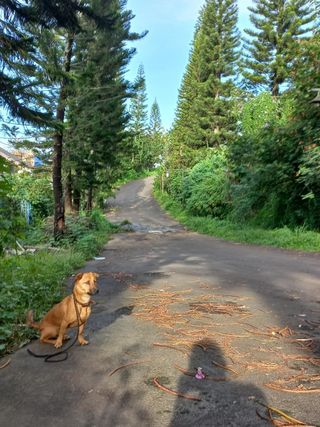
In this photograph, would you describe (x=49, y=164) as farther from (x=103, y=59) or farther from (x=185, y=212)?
(x=185, y=212)

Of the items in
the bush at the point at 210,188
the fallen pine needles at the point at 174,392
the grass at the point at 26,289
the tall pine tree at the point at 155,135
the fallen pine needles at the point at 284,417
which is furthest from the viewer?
the tall pine tree at the point at 155,135

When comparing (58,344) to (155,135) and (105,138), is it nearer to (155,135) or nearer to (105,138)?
(105,138)

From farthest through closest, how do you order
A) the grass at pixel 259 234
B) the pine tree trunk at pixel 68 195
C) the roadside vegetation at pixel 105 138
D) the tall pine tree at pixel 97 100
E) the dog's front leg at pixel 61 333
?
the pine tree trunk at pixel 68 195
the tall pine tree at pixel 97 100
the grass at pixel 259 234
the roadside vegetation at pixel 105 138
the dog's front leg at pixel 61 333

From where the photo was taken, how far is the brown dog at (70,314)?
150 inches

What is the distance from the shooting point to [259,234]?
578 inches

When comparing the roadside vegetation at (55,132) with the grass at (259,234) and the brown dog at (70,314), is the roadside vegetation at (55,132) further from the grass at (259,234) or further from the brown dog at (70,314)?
the grass at (259,234)

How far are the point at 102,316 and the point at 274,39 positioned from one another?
30.3 metres

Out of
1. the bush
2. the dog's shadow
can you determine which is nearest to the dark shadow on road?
the dog's shadow

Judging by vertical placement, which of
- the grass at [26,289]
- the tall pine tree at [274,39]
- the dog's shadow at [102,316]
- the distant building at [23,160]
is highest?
the tall pine tree at [274,39]

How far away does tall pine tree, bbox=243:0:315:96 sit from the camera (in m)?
Answer: 29.3

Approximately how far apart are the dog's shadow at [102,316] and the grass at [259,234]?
825 cm

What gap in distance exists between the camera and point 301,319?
504 cm

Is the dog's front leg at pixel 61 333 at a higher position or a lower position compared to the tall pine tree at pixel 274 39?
lower

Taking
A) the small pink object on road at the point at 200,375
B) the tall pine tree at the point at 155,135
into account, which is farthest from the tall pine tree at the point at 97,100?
the tall pine tree at the point at 155,135
